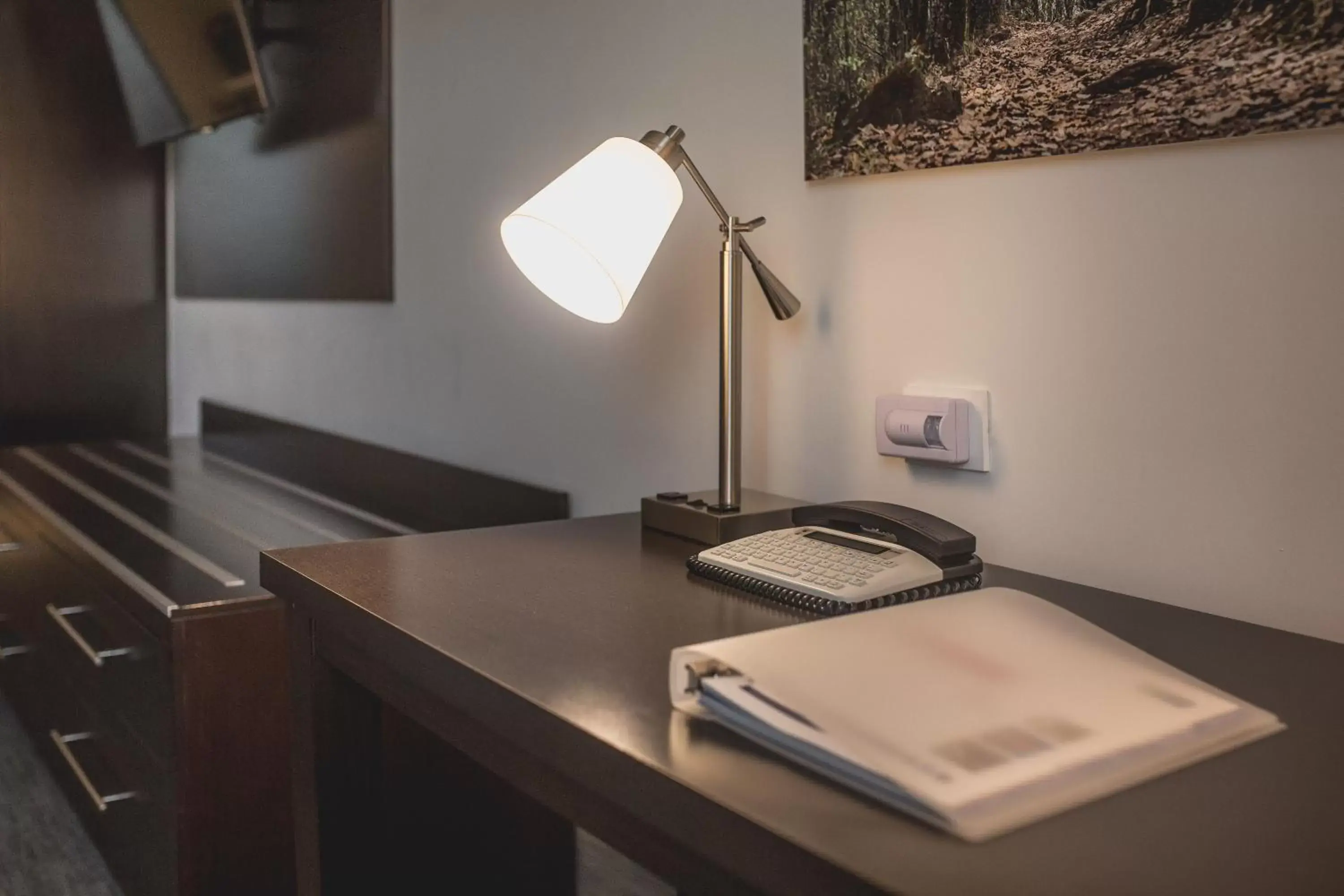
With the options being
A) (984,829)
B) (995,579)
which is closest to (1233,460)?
(995,579)

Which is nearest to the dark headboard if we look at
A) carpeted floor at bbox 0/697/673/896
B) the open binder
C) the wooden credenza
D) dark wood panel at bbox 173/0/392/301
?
the wooden credenza

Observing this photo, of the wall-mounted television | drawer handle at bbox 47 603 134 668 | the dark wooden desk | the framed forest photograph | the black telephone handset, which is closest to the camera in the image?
the dark wooden desk

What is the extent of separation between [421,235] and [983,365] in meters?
1.39

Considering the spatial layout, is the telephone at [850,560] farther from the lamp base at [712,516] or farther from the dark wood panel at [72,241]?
the dark wood panel at [72,241]

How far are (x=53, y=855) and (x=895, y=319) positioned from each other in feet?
5.78

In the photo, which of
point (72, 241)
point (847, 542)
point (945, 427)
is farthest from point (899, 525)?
point (72, 241)

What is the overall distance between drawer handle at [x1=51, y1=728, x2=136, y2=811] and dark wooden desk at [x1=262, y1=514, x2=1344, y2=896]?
72 centimetres

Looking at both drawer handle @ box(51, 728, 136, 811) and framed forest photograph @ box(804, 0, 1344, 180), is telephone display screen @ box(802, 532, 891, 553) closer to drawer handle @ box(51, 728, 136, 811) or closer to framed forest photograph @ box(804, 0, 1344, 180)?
framed forest photograph @ box(804, 0, 1344, 180)

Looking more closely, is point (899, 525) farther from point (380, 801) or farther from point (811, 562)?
point (380, 801)

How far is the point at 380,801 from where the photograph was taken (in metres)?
1.23

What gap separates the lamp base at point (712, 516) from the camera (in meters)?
1.26

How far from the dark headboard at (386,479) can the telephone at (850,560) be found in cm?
81

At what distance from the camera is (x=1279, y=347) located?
0.97m

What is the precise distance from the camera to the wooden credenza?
1.55 metres
